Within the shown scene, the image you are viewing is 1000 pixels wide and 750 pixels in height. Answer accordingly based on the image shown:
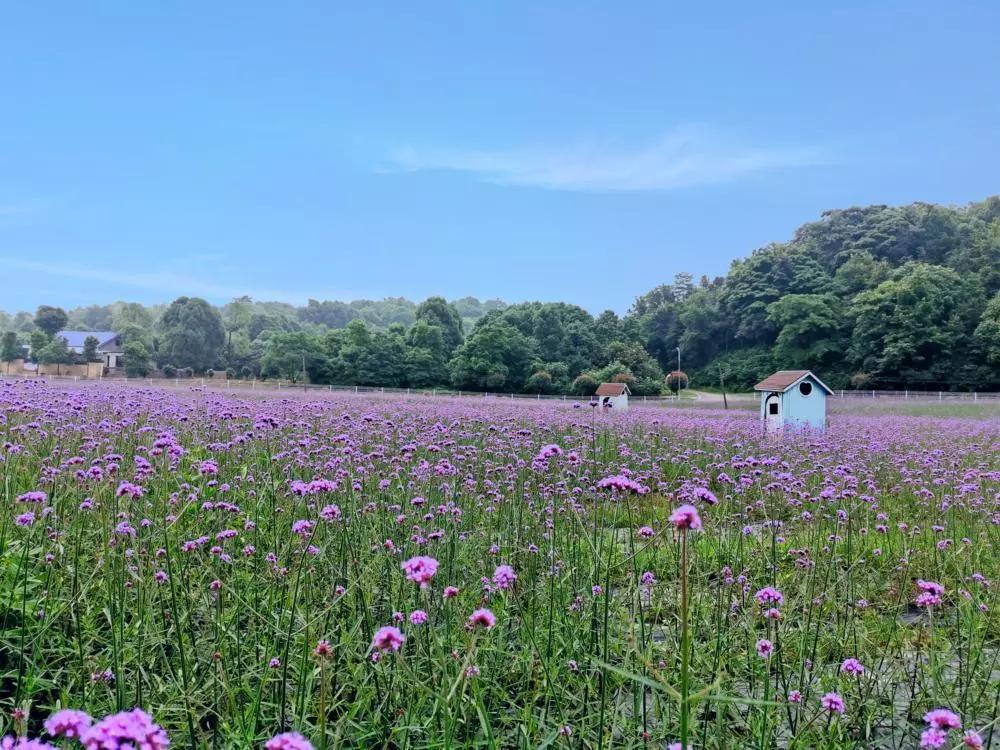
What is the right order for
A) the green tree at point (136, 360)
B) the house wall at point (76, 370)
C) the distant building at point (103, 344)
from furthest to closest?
the distant building at point (103, 344) → the green tree at point (136, 360) → the house wall at point (76, 370)

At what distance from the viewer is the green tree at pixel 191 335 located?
66250 mm

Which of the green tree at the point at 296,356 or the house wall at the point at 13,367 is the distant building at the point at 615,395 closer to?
the green tree at the point at 296,356

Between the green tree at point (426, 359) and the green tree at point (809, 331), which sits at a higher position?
the green tree at point (809, 331)

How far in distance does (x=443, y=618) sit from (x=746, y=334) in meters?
63.3

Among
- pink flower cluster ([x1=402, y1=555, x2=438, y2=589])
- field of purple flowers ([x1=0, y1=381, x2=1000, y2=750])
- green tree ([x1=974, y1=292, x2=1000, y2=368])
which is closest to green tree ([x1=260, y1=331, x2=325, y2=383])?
field of purple flowers ([x1=0, y1=381, x2=1000, y2=750])

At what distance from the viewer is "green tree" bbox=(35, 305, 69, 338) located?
75688 mm

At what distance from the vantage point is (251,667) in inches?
96.9

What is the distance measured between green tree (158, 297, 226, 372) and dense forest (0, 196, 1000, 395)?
0.49 ft

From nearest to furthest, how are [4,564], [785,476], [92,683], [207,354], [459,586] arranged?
[92,683] → [4,564] → [459,586] → [785,476] → [207,354]

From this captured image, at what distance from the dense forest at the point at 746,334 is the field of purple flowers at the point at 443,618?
143 feet

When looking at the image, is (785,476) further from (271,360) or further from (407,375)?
(271,360)

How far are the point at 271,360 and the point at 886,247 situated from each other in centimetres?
5946

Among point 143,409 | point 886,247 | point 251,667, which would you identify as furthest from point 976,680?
point 886,247

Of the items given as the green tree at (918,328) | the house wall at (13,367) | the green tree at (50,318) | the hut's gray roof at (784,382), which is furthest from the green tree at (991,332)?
the green tree at (50,318)
